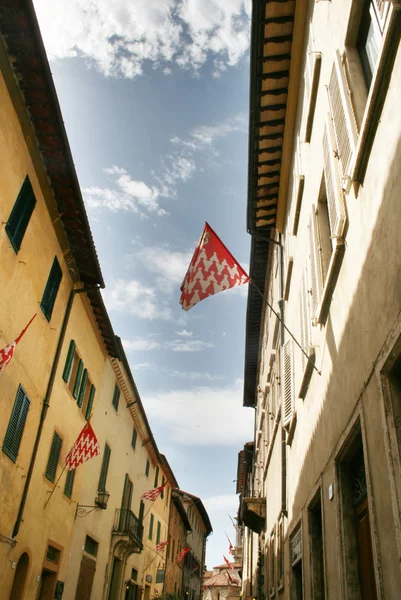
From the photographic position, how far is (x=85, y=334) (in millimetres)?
16750

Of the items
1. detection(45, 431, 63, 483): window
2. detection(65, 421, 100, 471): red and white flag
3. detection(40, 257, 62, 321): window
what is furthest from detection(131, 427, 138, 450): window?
detection(40, 257, 62, 321): window

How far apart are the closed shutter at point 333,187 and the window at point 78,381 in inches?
414

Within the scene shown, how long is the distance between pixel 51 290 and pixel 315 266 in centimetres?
825

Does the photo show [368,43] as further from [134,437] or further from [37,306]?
[134,437]

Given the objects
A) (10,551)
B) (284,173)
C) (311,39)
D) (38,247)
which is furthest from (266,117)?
(10,551)

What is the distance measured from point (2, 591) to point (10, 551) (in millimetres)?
771

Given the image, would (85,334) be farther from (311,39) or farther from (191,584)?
(191,584)

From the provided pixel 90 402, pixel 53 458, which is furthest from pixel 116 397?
pixel 53 458

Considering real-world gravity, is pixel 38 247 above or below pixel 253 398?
below

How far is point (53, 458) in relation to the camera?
1405 centimetres

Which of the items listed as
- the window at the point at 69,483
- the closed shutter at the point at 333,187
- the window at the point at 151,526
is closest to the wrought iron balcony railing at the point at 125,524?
the window at the point at 69,483

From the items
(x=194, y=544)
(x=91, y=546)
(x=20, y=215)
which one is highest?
(x=194, y=544)

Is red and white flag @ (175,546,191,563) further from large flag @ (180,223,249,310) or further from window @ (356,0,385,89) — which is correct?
window @ (356,0,385,89)

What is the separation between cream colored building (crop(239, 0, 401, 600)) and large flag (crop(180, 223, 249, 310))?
4.40ft
